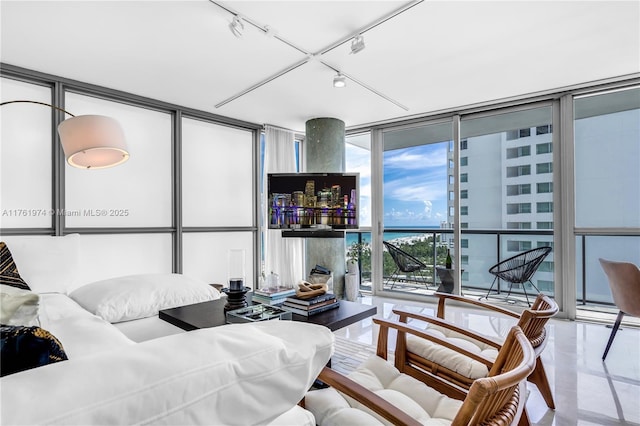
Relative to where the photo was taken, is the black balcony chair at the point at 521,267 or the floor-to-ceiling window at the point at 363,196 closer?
the black balcony chair at the point at 521,267

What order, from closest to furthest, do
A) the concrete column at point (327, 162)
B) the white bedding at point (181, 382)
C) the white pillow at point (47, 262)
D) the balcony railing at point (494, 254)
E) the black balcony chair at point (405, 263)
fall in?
the white bedding at point (181, 382), the white pillow at point (47, 262), the balcony railing at point (494, 254), the concrete column at point (327, 162), the black balcony chair at point (405, 263)

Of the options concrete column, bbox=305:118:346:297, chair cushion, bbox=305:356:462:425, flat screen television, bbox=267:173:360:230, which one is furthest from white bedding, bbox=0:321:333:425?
concrete column, bbox=305:118:346:297

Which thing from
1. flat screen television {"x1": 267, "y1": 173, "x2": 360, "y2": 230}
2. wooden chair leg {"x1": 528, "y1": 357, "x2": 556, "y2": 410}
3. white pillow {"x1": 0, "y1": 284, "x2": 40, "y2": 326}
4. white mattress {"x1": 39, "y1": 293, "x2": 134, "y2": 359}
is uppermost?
flat screen television {"x1": 267, "y1": 173, "x2": 360, "y2": 230}

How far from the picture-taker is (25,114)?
10.1 feet

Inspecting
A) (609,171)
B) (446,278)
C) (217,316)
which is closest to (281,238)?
(446,278)

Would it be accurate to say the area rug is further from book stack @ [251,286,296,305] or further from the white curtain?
the white curtain

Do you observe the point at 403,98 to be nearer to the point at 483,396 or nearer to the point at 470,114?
the point at 470,114

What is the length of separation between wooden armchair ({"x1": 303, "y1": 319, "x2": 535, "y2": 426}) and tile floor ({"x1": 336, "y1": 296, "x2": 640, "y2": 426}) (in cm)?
98

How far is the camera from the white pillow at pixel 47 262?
2250mm

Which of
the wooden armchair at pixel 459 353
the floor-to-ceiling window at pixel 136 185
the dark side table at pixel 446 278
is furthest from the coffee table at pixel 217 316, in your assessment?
the dark side table at pixel 446 278

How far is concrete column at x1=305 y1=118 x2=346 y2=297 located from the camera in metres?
4.66

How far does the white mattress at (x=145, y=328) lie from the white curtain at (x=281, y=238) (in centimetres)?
265

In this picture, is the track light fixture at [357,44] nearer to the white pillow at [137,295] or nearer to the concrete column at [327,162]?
the concrete column at [327,162]

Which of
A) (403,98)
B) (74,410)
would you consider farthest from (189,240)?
(74,410)
